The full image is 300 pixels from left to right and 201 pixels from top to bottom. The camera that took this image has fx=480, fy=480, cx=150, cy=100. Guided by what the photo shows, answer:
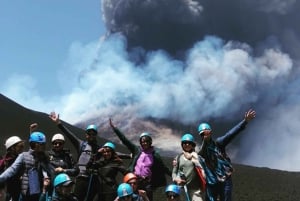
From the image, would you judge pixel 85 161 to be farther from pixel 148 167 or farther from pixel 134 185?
pixel 134 185

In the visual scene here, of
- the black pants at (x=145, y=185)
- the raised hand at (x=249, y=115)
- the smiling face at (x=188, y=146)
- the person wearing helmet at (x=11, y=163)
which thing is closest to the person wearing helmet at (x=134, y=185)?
the black pants at (x=145, y=185)

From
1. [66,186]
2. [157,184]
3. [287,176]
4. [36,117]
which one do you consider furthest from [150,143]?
[36,117]

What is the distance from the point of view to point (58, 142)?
33.5ft

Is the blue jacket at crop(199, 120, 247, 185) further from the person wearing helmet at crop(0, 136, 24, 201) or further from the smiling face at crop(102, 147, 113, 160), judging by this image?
the person wearing helmet at crop(0, 136, 24, 201)

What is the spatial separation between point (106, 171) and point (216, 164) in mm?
2468

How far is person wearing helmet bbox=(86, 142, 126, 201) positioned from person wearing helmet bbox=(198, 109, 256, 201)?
188 centimetres

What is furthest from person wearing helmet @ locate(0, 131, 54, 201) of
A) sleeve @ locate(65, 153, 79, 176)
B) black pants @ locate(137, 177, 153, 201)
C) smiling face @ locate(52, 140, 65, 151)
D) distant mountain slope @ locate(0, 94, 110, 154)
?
distant mountain slope @ locate(0, 94, 110, 154)

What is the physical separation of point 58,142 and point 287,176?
44.8 metres

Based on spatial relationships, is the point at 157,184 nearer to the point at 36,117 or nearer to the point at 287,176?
the point at 287,176

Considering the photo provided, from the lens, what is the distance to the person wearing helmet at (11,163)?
8797 millimetres

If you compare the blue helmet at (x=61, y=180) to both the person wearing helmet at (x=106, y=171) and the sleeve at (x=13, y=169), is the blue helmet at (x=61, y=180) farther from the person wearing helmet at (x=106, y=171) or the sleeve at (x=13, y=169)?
the person wearing helmet at (x=106, y=171)

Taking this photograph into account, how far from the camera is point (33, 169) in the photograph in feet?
29.1

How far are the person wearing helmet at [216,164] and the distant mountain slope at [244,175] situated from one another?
24.5 m

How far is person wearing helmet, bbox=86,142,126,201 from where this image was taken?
10.5m
